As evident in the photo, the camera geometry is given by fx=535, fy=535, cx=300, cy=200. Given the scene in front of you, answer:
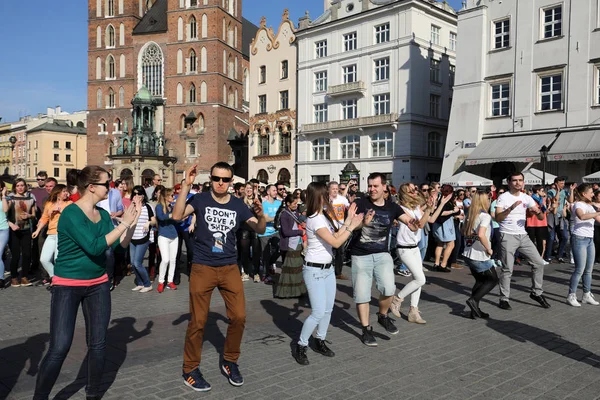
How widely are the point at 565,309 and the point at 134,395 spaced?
6.64 metres

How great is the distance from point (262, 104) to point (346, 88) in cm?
1048

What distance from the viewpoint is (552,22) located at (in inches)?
1062

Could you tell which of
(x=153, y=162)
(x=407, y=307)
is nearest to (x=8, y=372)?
(x=407, y=307)

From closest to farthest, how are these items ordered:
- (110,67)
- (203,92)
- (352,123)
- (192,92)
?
(352,123) < (203,92) < (192,92) < (110,67)

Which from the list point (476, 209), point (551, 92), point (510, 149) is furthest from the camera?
point (510, 149)

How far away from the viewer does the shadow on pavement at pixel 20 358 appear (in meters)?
4.98

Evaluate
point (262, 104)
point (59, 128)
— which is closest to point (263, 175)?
point (262, 104)

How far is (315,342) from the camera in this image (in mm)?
5965

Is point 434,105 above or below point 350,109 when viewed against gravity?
above

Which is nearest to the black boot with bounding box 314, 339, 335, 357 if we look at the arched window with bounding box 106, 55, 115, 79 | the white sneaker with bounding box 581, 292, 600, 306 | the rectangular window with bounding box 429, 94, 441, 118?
the white sneaker with bounding box 581, 292, 600, 306

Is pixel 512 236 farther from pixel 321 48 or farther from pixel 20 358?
pixel 321 48

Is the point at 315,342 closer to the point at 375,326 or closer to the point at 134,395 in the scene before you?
the point at 375,326

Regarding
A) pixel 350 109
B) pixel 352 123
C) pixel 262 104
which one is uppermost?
pixel 262 104

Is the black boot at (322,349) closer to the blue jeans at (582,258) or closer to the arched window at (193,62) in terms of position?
the blue jeans at (582,258)
